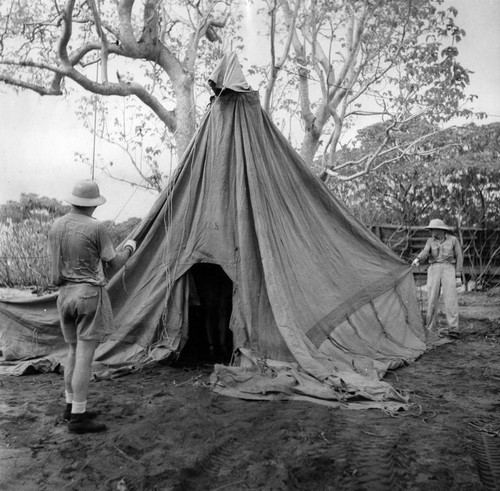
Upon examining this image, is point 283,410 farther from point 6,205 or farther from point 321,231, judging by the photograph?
point 6,205

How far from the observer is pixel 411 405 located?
424 centimetres

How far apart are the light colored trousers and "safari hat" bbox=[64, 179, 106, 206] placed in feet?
17.4

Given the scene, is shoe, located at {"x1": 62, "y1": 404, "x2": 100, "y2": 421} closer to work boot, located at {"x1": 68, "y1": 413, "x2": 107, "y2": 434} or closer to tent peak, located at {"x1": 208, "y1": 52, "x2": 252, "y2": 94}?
work boot, located at {"x1": 68, "y1": 413, "x2": 107, "y2": 434}

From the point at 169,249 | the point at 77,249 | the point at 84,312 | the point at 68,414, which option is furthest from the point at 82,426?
the point at 169,249

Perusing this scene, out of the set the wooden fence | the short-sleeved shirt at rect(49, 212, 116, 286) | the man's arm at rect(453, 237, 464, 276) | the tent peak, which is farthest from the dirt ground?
the wooden fence

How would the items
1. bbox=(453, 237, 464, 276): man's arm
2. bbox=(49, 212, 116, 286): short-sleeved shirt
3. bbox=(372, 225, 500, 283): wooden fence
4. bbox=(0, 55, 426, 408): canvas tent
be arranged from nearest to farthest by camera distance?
bbox=(49, 212, 116, 286): short-sleeved shirt → bbox=(0, 55, 426, 408): canvas tent → bbox=(453, 237, 464, 276): man's arm → bbox=(372, 225, 500, 283): wooden fence

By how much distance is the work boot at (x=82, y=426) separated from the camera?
3654mm

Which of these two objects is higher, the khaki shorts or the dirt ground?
the khaki shorts

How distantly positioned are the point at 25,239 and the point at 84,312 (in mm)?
9799

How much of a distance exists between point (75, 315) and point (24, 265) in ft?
32.2

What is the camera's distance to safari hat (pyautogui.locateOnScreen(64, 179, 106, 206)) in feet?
12.7

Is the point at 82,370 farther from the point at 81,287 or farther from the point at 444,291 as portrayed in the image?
the point at 444,291

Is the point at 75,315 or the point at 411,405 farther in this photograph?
the point at 411,405

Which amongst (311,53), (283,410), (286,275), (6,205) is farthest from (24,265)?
(283,410)
